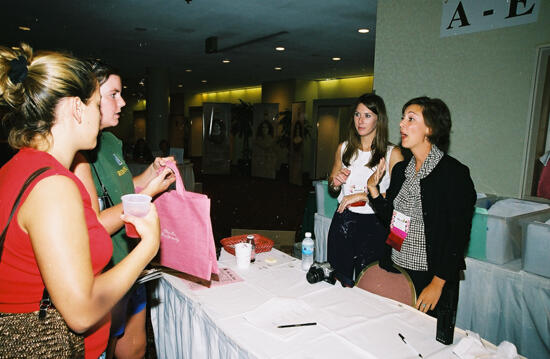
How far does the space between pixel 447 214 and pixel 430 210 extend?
0.27 feet

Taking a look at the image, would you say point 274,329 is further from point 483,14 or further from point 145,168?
point 145,168

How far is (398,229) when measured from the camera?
1873mm

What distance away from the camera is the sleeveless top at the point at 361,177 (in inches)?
92.4

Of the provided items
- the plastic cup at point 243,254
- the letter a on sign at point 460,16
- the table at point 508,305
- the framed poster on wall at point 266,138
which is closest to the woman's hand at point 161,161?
the plastic cup at point 243,254

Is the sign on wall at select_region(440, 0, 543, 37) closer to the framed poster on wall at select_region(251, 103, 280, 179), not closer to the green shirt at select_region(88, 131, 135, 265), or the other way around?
the green shirt at select_region(88, 131, 135, 265)

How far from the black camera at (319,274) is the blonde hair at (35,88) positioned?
48.0 inches

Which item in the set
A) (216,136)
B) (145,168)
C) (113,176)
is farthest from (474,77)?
(216,136)

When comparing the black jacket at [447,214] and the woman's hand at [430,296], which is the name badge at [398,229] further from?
the woman's hand at [430,296]

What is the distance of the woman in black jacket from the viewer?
66.5 inches

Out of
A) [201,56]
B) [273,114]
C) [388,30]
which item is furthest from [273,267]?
[273,114]

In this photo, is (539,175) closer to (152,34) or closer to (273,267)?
(273,267)

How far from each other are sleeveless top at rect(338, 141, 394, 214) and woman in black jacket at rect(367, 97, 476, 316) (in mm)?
335

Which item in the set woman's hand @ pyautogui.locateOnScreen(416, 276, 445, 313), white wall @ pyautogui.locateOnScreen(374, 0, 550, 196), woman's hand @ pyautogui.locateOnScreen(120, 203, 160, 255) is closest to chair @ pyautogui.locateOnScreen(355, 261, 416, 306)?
woman's hand @ pyautogui.locateOnScreen(416, 276, 445, 313)

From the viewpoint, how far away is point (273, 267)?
183cm
